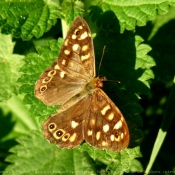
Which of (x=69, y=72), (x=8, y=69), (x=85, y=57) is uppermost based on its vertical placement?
A: (x=85, y=57)

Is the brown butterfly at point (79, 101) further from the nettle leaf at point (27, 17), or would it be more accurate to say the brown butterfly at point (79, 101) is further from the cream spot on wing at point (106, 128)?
the nettle leaf at point (27, 17)

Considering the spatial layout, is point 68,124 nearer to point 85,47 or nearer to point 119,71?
point 85,47

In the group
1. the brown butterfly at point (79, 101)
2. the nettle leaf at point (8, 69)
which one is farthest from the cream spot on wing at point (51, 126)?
the nettle leaf at point (8, 69)

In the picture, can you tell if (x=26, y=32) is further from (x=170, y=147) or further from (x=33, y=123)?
(x=170, y=147)

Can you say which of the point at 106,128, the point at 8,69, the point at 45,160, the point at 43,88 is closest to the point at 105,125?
the point at 106,128

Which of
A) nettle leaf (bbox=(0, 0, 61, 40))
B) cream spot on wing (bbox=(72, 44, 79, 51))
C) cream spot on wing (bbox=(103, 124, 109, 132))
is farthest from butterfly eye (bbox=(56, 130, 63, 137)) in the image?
nettle leaf (bbox=(0, 0, 61, 40))

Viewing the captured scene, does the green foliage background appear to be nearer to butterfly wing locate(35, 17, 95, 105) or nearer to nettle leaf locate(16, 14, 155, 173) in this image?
nettle leaf locate(16, 14, 155, 173)
